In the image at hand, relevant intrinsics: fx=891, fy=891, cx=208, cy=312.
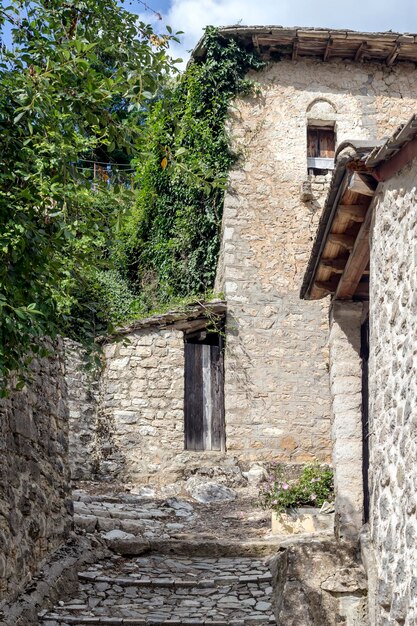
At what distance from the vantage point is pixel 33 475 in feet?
22.9

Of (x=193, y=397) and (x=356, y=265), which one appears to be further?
(x=193, y=397)

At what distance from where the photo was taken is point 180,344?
12.8 metres

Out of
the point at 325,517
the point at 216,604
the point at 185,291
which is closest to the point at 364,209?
the point at 216,604

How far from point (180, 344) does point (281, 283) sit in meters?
1.74

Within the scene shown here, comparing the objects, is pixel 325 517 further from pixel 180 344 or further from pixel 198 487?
pixel 180 344

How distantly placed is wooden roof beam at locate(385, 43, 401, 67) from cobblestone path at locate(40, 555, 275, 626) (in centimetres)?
849

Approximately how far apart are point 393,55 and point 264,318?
455 centimetres

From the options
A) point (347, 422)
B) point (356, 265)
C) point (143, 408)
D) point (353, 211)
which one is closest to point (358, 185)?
point (353, 211)

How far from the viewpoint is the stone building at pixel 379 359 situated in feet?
15.6

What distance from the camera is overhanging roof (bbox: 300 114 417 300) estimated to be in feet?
16.3

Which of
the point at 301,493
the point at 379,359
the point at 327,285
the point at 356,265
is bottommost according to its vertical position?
the point at 301,493

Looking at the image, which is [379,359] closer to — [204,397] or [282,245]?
[204,397]

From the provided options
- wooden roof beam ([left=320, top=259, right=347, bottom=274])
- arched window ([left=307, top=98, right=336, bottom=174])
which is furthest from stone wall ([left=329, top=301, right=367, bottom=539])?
arched window ([left=307, top=98, right=336, bottom=174])

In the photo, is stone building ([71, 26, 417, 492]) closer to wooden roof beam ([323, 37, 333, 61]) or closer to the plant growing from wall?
wooden roof beam ([323, 37, 333, 61])
